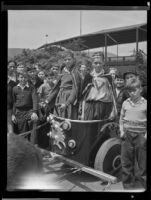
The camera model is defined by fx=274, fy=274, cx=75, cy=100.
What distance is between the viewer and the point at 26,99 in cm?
244

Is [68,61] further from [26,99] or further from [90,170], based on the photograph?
[90,170]

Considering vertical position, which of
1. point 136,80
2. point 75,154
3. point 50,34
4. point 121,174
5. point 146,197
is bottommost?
point 146,197

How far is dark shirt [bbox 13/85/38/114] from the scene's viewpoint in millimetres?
2422

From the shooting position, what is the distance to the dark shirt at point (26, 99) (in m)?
2.42

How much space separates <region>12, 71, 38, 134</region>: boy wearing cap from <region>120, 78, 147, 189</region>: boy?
0.79 metres

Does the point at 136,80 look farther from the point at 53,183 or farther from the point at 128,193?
the point at 53,183

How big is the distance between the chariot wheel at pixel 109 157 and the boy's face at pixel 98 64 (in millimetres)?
623

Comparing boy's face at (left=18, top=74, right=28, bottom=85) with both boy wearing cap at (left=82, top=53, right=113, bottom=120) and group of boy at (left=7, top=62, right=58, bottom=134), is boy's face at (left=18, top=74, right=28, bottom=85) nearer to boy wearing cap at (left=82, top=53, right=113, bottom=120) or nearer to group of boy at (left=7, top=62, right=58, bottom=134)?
group of boy at (left=7, top=62, right=58, bottom=134)

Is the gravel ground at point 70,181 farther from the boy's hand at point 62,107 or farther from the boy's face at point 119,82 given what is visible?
the boy's face at point 119,82

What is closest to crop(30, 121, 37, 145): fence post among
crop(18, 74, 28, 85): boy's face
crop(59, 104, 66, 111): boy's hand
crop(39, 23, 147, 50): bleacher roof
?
crop(59, 104, 66, 111): boy's hand

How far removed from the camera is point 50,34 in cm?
241

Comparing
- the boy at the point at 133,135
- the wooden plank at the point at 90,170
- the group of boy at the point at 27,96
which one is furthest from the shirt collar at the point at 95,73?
the wooden plank at the point at 90,170
